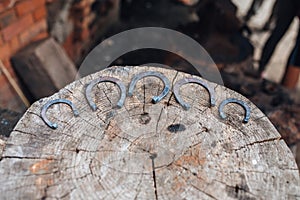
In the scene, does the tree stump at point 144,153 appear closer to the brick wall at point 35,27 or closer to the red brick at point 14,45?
the brick wall at point 35,27

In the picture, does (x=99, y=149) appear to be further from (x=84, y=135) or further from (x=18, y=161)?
(x=18, y=161)

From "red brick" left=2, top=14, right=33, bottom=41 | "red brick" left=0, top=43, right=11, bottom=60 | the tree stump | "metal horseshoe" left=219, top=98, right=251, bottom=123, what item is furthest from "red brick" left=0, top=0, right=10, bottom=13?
"metal horseshoe" left=219, top=98, right=251, bottom=123

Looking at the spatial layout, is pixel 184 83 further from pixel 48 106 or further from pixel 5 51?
pixel 5 51

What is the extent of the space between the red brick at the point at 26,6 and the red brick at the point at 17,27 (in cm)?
4

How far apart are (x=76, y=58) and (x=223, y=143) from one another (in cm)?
226

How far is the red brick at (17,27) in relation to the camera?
226cm

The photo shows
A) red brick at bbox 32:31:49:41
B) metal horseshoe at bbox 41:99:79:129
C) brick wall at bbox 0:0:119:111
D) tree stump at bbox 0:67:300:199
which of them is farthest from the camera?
red brick at bbox 32:31:49:41

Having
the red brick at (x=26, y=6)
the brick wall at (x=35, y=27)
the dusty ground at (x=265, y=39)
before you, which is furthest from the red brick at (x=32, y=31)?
the dusty ground at (x=265, y=39)

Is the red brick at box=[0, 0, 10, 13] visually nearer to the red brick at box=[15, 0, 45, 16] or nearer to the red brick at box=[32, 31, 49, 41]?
the red brick at box=[15, 0, 45, 16]

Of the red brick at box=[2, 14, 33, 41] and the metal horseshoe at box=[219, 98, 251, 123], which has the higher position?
the red brick at box=[2, 14, 33, 41]

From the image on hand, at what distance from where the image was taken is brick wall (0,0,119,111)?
7.38ft

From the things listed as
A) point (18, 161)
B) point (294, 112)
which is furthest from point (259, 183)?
point (294, 112)

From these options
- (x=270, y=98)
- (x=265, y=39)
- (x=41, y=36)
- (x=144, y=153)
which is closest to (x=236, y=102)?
(x=144, y=153)

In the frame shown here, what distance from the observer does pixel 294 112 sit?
2.54 metres
